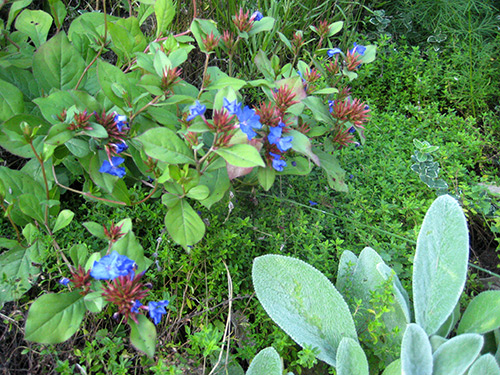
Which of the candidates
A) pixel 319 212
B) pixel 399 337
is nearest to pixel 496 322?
pixel 399 337

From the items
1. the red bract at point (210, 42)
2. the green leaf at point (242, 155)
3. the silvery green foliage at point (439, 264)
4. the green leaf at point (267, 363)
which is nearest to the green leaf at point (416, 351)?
the silvery green foliage at point (439, 264)

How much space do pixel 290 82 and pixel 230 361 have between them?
77 centimetres

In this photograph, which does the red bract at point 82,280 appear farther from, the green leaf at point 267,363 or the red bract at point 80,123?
the green leaf at point 267,363

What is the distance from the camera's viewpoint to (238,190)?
1.55 meters

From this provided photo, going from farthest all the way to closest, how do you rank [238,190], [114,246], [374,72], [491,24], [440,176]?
[491,24] < [374,72] < [440,176] < [238,190] < [114,246]

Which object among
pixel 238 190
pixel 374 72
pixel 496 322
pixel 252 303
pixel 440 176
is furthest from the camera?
pixel 374 72

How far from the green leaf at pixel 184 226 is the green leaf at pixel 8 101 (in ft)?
1.76

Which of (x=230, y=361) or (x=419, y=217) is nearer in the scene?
(x=230, y=361)

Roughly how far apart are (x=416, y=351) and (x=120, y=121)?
91 centimetres

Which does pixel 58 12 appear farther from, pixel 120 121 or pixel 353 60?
pixel 353 60

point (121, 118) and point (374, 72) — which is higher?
point (121, 118)

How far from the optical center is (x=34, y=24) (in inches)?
56.7

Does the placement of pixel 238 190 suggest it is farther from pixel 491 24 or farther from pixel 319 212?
pixel 491 24

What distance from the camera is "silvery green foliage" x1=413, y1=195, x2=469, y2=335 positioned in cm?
121
